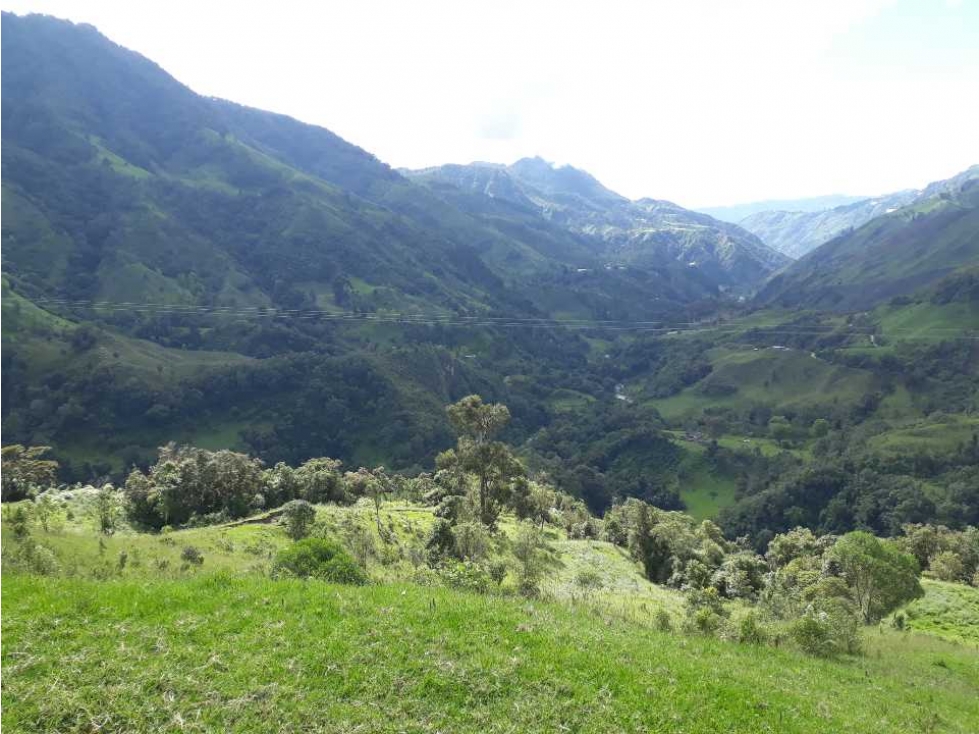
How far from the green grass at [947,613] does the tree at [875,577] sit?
2.17 m

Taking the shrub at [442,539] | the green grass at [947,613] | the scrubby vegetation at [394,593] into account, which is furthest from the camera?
the green grass at [947,613]

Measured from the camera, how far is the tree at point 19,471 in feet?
133

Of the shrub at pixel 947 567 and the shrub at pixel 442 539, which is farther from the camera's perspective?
the shrub at pixel 947 567

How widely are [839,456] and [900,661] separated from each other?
175 m

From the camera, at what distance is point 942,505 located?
137 metres

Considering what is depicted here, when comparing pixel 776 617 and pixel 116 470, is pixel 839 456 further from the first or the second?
pixel 116 470

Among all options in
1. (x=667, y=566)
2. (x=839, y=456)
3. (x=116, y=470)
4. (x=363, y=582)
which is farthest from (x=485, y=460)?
(x=839, y=456)

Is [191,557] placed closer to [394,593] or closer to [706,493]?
[394,593]

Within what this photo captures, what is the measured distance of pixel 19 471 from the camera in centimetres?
4319

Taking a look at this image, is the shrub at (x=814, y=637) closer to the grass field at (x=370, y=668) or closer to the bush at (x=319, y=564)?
the grass field at (x=370, y=668)

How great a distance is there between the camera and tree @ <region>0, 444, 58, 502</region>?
4055cm

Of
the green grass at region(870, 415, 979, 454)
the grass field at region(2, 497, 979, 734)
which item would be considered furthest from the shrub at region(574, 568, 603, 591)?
the green grass at region(870, 415, 979, 454)

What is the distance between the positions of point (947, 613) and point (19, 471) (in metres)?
73.9

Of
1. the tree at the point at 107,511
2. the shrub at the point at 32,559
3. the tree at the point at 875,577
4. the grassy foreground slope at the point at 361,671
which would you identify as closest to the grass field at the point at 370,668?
the grassy foreground slope at the point at 361,671
